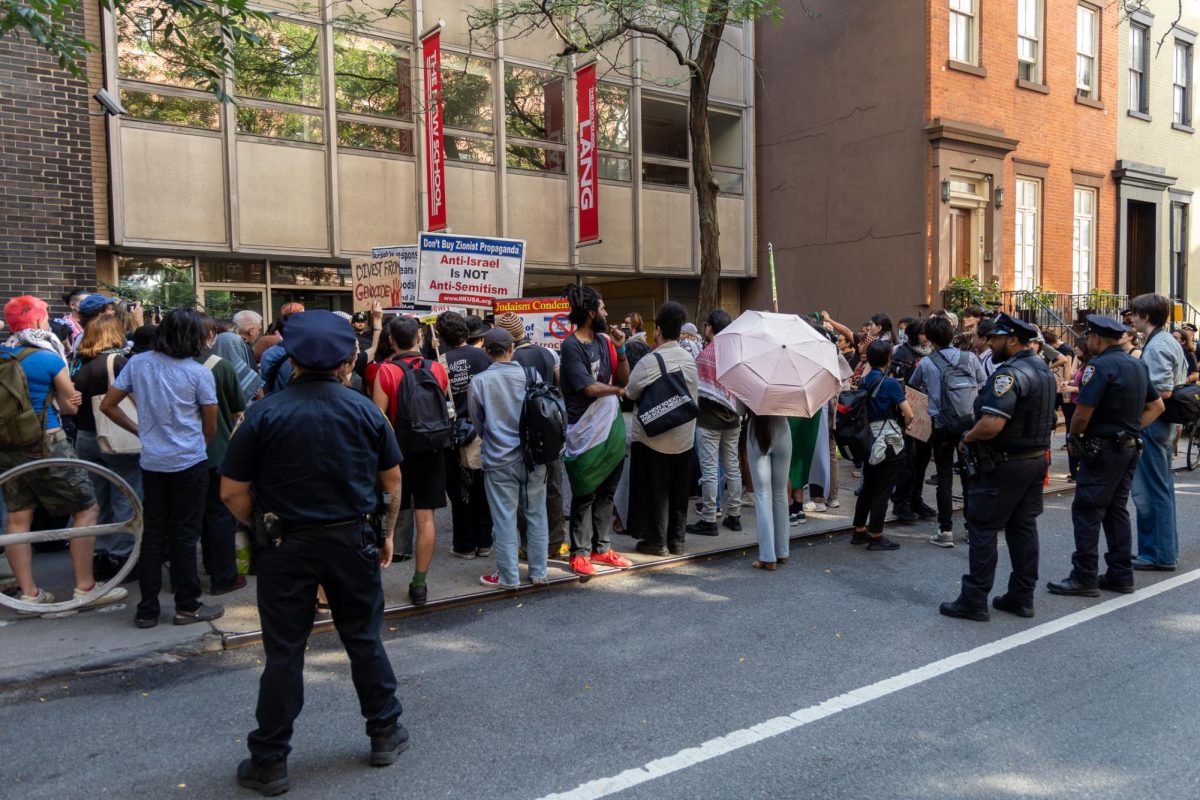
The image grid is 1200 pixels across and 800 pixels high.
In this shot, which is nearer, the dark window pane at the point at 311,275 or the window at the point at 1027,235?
the dark window pane at the point at 311,275

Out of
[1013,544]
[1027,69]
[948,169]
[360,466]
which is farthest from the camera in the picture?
[1027,69]

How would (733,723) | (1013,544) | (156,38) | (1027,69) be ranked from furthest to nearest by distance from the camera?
(1027,69), (156,38), (1013,544), (733,723)

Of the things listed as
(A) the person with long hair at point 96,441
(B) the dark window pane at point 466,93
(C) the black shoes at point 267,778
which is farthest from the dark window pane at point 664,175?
(C) the black shoes at point 267,778

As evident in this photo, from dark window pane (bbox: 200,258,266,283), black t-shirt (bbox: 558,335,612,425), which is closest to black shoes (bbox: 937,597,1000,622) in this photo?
black t-shirt (bbox: 558,335,612,425)

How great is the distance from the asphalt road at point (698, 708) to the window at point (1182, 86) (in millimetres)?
19732

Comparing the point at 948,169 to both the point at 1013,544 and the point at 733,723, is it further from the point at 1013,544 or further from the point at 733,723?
the point at 733,723

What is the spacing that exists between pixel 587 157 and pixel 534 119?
136 centimetres

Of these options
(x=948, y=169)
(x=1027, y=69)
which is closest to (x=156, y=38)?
(x=948, y=169)

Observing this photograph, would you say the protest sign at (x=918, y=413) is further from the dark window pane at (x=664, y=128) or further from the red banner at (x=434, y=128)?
the dark window pane at (x=664, y=128)

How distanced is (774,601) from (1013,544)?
157 cm

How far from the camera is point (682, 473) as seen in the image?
734 centimetres

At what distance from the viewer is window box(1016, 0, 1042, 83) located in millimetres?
18281

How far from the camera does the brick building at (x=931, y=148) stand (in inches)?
662

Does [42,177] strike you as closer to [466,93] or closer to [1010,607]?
[466,93]
